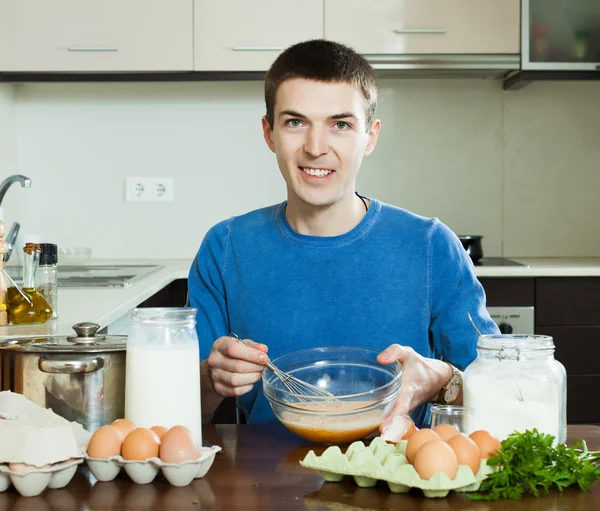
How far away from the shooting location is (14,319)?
1.55 metres

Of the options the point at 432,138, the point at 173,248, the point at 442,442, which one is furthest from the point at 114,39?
the point at 442,442

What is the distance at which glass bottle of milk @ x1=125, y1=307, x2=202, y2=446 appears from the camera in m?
1.00

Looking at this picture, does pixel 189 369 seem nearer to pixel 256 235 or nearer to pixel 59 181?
pixel 256 235

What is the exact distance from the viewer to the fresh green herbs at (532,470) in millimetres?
842

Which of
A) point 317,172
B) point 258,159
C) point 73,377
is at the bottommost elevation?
point 73,377

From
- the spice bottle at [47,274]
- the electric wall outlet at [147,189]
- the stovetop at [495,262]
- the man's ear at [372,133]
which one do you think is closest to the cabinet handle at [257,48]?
the electric wall outlet at [147,189]

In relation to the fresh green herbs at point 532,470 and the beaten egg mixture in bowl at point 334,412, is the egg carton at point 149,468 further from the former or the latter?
the fresh green herbs at point 532,470

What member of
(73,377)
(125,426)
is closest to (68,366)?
(73,377)

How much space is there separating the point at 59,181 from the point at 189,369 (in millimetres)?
2549

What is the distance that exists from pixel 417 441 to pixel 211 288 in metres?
0.84

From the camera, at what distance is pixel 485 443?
887mm

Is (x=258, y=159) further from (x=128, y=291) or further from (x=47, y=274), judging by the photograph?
(x=47, y=274)

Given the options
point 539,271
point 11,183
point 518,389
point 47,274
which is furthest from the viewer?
point 539,271

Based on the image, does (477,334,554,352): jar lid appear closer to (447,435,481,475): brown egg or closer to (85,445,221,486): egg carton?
(447,435,481,475): brown egg
